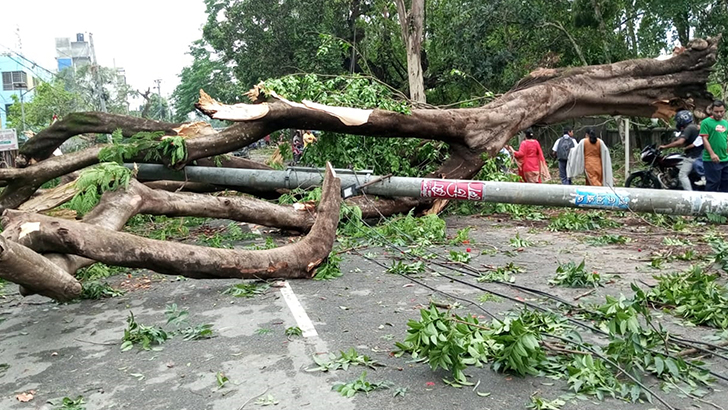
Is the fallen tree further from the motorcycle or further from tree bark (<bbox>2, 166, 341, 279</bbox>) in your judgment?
the motorcycle

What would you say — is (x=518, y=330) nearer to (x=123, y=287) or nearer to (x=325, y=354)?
(x=325, y=354)

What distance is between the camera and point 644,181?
35.6 feet

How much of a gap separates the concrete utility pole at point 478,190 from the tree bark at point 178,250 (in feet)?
6.55

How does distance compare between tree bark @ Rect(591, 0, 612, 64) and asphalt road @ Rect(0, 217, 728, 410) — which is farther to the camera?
tree bark @ Rect(591, 0, 612, 64)

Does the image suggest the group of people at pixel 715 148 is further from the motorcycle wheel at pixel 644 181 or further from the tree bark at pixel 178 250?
the tree bark at pixel 178 250

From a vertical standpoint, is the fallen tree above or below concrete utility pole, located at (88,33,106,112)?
below

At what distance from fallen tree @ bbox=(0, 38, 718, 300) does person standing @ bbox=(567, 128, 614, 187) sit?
3.97 feet

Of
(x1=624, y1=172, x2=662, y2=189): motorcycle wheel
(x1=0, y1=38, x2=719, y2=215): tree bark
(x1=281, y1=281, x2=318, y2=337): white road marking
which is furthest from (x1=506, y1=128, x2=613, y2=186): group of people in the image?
(x1=281, y1=281, x2=318, y2=337): white road marking

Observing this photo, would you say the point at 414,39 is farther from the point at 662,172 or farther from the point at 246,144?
the point at 246,144

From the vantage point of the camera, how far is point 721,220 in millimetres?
8664

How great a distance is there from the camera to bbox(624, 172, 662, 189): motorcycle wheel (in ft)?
34.8

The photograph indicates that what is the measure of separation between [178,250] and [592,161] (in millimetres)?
9647

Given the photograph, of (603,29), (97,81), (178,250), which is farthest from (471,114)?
(97,81)

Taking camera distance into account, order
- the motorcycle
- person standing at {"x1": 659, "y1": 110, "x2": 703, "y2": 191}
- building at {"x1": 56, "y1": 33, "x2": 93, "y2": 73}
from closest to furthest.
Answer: person standing at {"x1": 659, "y1": 110, "x2": 703, "y2": 191} < the motorcycle < building at {"x1": 56, "y1": 33, "x2": 93, "y2": 73}
